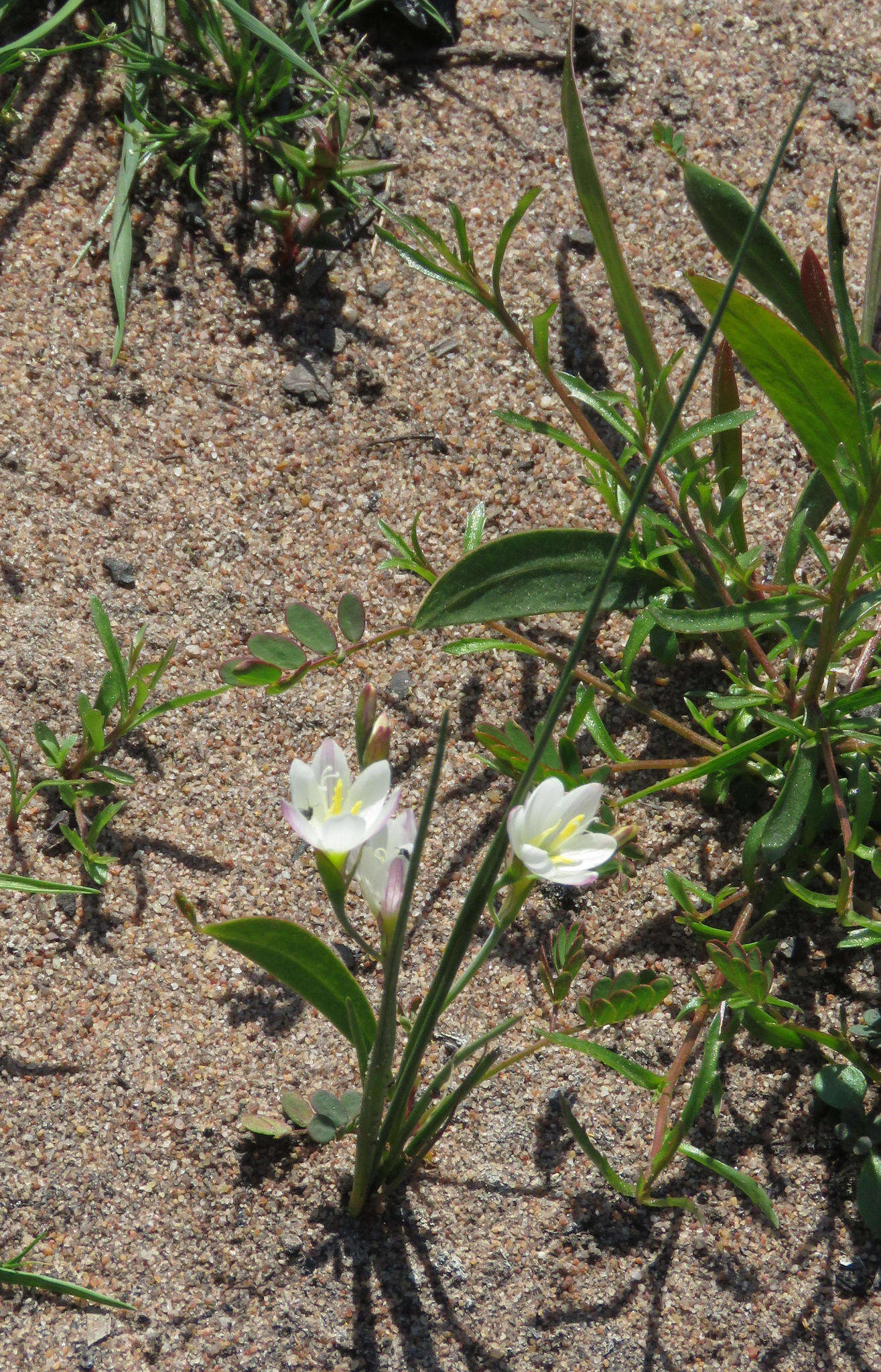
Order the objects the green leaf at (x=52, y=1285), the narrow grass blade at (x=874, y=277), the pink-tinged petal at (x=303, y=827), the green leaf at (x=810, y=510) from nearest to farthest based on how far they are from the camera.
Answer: the pink-tinged petal at (x=303, y=827)
the green leaf at (x=52, y=1285)
the green leaf at (x=810, y=510)
the narrow grass blade at (x=874, y=277)

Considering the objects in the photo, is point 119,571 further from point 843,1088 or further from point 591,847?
point 843,1088

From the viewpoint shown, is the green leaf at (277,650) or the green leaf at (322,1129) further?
the green leaf at (277,650)

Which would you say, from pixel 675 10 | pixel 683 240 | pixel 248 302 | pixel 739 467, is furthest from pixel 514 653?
pixel 675 10

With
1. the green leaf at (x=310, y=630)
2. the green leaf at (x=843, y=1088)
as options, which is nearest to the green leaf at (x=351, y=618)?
the green leaf at (x=310, y=630)

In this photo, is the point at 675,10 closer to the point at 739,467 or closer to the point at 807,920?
the point at 739,467

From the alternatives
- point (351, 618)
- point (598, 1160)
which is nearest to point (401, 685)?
point (351, 618)

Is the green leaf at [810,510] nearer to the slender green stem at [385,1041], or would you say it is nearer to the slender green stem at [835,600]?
the slender green stem at [835,600]

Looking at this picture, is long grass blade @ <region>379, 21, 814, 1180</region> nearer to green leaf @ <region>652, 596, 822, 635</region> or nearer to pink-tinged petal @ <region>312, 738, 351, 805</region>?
pink-tinged petal @ <region>312, 738, 351, 805</region>
